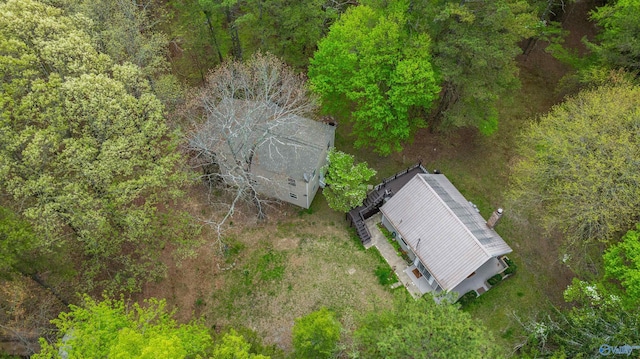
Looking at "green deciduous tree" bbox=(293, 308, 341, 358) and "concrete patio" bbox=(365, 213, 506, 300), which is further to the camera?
"concrete patio" bbox=(365, 213, 506, 300)

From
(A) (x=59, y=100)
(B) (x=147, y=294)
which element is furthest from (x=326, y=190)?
(A) (x=59, y=100)

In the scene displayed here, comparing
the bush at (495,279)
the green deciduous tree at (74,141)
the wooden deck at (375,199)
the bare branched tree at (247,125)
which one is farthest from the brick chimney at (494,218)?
the green deciduous tree at (74,141)

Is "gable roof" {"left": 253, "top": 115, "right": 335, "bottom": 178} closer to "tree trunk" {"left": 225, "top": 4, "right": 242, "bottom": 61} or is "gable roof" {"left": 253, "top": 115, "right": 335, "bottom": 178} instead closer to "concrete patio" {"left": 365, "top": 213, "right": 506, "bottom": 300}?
"concrete patio" {"left": 365, "top": 213, "right": 506, "bottom": 300}

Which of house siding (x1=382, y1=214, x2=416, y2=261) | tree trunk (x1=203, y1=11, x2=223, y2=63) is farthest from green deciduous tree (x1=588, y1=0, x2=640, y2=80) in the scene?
tree trunk (x1=203, y1=11, x2=223, y2=63)

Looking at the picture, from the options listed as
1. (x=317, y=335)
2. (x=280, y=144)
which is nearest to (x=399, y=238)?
(x=280, y=144)

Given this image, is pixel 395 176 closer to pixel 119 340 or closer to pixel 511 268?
pixel 511 268

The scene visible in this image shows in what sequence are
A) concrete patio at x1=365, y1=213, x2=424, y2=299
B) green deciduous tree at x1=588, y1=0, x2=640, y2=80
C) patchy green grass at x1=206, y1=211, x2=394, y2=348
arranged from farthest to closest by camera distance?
green deciduous tree at x1=588, y1=0, x2=640, y2=80 < concrete patio at x1=365, y1=213, x2=424, y2=299 < patchy green grass at x1=206, y1=211, x2=394, y2=348
